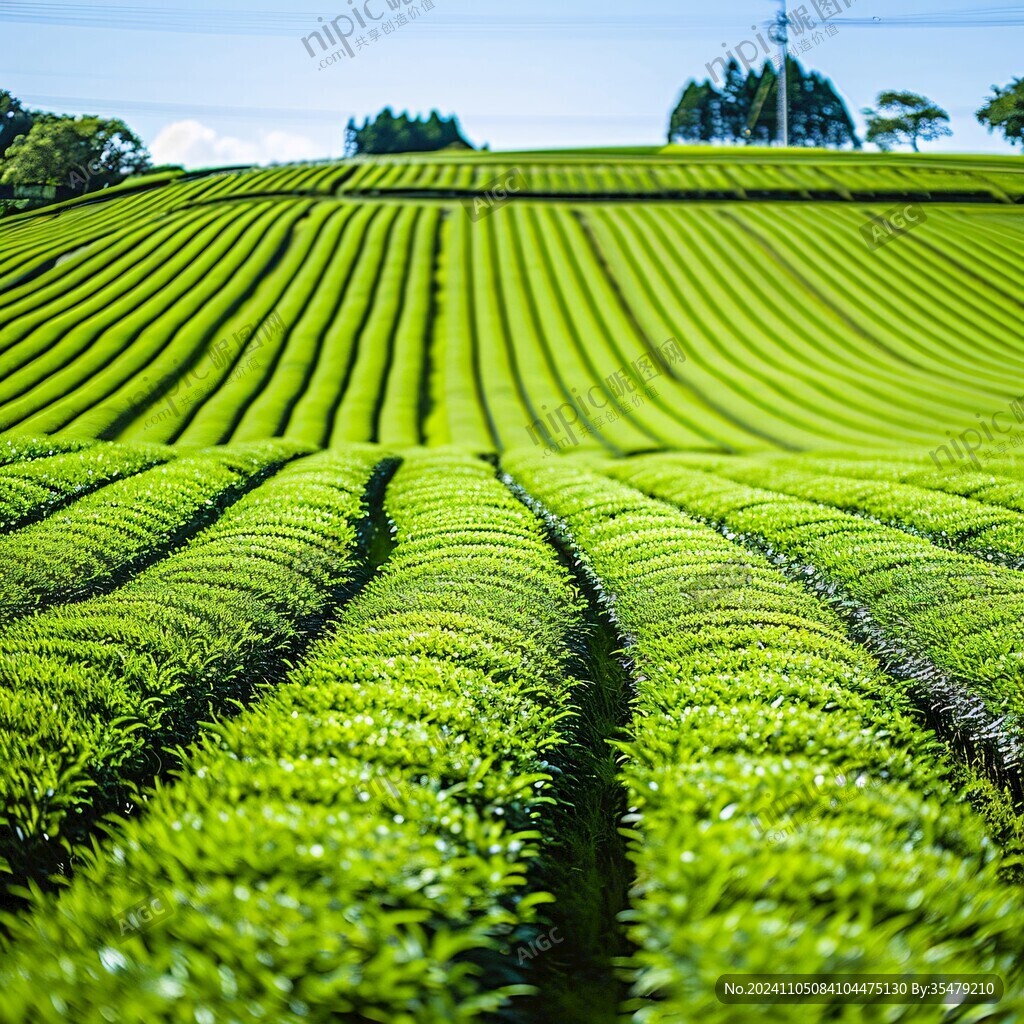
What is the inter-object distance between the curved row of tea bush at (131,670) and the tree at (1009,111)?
14529cm

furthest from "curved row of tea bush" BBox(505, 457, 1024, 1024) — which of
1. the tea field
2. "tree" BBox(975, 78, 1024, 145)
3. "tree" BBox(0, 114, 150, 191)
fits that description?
"tree" BBox(975, 78, 1024, 145)

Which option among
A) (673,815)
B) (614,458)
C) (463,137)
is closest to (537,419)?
(614,458)

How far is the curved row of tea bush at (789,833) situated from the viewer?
3.51 meters

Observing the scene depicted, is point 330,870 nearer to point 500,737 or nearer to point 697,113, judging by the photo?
point 500,737

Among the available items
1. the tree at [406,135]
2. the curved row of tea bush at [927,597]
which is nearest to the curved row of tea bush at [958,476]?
the curved row of tea bush at [927,597]

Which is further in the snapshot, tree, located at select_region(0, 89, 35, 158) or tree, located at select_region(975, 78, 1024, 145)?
tree, located at select_region(975, 78, 1024, 145)

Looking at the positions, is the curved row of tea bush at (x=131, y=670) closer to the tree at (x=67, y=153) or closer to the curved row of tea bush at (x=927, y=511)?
the curved row of tea bush at (x=927, y=511)

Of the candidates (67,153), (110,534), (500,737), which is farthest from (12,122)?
(500,737)

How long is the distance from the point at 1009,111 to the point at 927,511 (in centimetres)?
13686

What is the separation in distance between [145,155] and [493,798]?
4591 inches

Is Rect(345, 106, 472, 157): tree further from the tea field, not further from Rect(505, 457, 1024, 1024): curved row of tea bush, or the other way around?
Rect(505, 457, 1024, 1024): curved row of tea bush

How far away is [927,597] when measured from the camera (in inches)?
404

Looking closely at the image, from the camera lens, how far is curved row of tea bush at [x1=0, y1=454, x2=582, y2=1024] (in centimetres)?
356

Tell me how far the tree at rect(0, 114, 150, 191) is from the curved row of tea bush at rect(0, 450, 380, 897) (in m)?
74.7
